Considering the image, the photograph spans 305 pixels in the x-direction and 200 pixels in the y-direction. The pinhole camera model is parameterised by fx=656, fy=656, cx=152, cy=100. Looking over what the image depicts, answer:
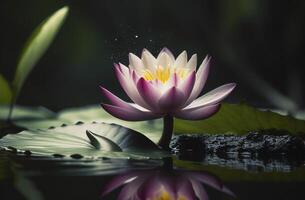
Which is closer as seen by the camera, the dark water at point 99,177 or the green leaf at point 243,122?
the dark water at point 99,177

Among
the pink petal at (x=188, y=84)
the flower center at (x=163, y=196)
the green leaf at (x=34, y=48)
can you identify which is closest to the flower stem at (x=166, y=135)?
the pink petal at (x=188, y=84)

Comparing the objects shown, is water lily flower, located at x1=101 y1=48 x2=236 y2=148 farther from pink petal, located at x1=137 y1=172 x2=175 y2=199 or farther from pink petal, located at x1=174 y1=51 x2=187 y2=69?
pink petal, located at x1=137 y1=172 x2=175 y2=199

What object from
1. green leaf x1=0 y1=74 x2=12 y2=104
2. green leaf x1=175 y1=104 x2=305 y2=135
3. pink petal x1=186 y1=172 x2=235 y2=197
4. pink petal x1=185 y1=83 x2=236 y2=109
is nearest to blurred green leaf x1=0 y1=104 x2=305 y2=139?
green leaf x1=175 y1=104 x2=305 y2=135

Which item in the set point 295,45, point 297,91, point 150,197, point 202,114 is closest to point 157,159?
point 202,114

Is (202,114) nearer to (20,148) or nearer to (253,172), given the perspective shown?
(253,172)

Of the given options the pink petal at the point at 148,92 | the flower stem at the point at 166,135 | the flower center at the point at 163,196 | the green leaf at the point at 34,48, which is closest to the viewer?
the flower center at the point at 163,196

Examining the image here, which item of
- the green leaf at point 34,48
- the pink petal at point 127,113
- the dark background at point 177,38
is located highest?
the dark background at point 177,38

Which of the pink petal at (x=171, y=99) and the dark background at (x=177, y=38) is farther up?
the dark background at (x=177, y=38)

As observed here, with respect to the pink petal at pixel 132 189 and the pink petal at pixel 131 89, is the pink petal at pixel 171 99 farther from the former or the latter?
the pink petal at pixel 132 189
